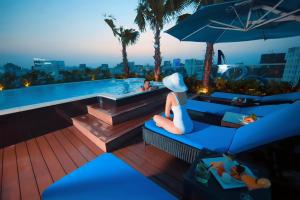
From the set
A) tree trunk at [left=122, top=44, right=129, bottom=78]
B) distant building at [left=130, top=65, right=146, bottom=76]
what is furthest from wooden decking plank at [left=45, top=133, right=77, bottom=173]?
distant building at [left=130, top=65, right=146, bottom=76]

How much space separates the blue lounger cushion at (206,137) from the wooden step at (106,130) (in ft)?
2.96

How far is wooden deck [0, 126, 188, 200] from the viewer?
206 cm

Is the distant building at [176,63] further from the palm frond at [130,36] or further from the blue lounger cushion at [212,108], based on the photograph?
the blue lounger cushion at [212,108]

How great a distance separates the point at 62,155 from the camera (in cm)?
275

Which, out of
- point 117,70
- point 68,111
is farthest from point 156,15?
point 68,111

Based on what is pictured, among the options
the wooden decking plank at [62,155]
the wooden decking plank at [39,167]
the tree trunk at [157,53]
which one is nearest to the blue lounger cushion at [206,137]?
the wooden decking plank at [62,155]

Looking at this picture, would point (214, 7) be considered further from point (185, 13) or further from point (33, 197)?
point (185, 13)

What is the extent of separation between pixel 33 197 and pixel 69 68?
9398 mm

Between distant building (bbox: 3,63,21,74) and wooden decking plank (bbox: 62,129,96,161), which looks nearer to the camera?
wooden decking plank (bbox: 62,129,96,161)

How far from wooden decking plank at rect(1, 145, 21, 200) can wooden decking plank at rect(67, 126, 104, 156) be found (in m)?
1.16

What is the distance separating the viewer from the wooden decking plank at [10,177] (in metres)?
1.95

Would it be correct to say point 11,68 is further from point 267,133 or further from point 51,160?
point 267,133

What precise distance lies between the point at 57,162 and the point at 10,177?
0.64 meters

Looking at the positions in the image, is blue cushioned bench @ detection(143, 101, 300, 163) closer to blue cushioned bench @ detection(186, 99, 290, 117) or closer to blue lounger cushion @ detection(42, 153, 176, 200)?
blue lounger cushion @ detection(42, 153, 176, 200)
